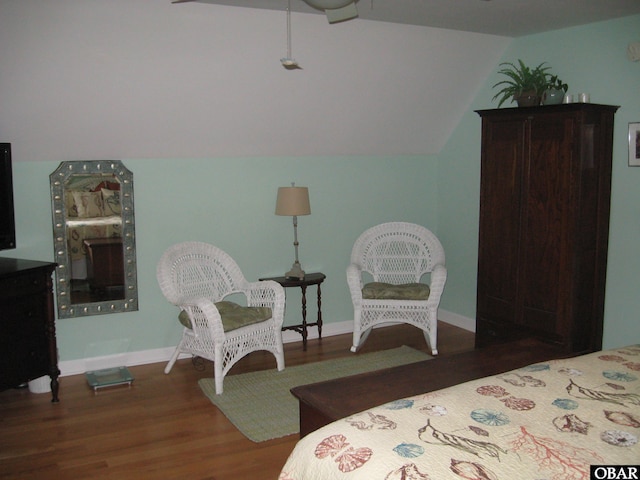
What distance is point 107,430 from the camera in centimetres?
346

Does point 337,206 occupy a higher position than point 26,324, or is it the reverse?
point 337,206

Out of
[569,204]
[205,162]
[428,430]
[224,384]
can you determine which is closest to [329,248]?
[205,162]

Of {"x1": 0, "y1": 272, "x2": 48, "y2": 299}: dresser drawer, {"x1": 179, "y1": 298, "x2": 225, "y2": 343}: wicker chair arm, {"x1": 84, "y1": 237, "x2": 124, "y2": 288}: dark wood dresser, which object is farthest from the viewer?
{"x1": 84, "y1": 237, "x2": 124, "y2": 288}: dark wood dresser

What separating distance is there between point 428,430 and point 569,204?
8.56 ft

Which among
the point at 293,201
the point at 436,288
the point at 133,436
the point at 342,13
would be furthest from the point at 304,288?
the point at 342,13

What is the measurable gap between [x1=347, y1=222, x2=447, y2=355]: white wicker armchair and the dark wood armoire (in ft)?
1.66

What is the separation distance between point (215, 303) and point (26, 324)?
49.4 inches

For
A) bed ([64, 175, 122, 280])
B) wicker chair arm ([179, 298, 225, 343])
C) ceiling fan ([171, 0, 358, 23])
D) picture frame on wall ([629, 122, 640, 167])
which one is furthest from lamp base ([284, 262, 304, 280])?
picture frame on wall ([629, 122, 640, 167])

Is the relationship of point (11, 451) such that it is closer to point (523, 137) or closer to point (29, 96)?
point (29, 96)

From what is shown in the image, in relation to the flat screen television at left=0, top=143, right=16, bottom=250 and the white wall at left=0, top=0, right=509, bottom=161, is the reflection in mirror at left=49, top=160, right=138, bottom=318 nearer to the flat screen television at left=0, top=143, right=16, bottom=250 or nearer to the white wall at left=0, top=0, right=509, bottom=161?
the white wall at left=0, top=0, right=509, bottom=161

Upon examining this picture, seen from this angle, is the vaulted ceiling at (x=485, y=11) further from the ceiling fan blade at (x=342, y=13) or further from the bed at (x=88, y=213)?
the bed at (x=88, y=213)

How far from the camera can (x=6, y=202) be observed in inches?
151

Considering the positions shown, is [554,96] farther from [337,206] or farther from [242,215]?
[242,215]

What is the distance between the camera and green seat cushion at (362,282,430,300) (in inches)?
185
